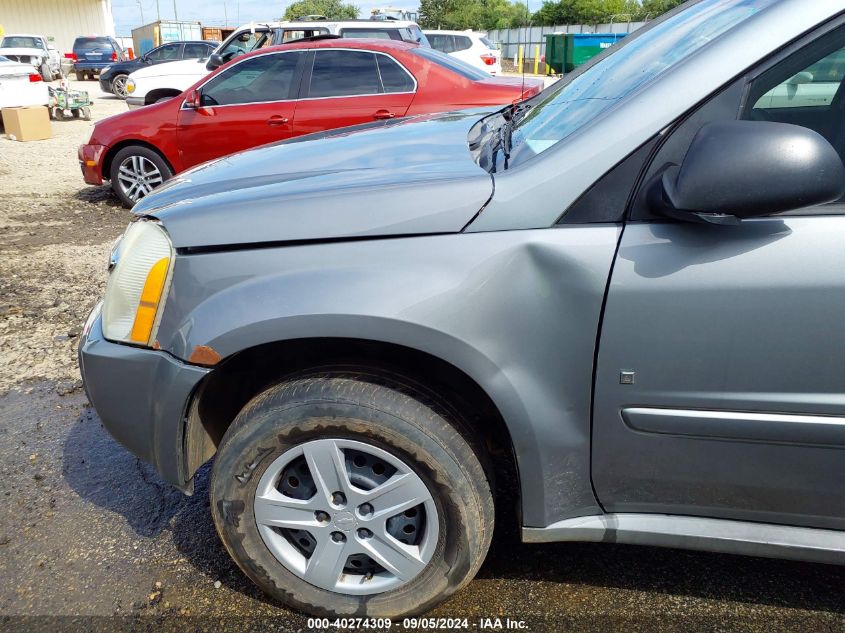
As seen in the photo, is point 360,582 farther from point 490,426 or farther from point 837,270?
point 837,270

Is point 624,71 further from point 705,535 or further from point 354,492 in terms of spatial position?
point 354,492

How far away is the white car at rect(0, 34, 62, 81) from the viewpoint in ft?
72.8

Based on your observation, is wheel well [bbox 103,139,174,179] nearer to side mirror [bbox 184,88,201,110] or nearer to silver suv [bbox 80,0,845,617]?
side mirror [bbox 184,88,201,110]

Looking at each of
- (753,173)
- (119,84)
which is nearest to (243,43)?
(119,84)

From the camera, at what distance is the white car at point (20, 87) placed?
1262 centimetres

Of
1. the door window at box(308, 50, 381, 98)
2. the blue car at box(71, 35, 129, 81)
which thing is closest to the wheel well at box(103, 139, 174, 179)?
the door window at box(308, 50, 381, 98)

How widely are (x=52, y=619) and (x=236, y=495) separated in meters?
0.74

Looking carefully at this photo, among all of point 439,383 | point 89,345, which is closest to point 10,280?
point 89,345

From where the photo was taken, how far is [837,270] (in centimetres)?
154

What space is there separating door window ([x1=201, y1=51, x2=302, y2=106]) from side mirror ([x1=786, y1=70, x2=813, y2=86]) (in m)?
5.73

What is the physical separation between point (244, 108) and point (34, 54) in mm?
21697

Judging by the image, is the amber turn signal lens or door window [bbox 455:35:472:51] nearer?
the amber turn signal lens

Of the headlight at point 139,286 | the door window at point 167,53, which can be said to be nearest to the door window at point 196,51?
the door window at point 167,53

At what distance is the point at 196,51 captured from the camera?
72.5 ft
